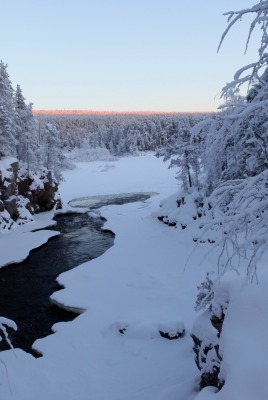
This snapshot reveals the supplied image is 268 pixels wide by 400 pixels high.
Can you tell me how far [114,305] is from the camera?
1728cm

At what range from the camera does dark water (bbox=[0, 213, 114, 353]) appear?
16.0 meters

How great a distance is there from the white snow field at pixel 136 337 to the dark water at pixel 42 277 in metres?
0.82

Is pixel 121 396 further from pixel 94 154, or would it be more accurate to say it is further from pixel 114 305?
pixel 94 154

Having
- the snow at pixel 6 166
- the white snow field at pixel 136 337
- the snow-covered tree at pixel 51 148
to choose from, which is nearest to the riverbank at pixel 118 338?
the white snow field at pixel 136 337

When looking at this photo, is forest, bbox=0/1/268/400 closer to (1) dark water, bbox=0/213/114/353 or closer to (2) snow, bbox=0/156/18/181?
(2) snow, bbox=0/156/18/181

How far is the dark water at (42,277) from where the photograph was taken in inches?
630

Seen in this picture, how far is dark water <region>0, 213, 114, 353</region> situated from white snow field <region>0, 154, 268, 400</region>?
821mm

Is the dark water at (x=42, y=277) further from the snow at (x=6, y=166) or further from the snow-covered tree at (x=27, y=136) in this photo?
the snow-covered tree at (x=27, y=136)

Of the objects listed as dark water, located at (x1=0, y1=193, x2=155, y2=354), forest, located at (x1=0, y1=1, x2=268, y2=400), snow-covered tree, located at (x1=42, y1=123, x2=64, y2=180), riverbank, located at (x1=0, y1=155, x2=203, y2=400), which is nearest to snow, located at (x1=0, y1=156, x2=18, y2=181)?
forest, located at (x1=0, y1=1, x2=268, y2=400)

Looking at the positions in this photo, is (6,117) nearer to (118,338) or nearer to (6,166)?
(6,166)

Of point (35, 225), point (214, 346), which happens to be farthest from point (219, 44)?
point (35, 225)

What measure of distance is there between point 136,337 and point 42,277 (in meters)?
10.0

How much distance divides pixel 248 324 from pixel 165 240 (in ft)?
73.8

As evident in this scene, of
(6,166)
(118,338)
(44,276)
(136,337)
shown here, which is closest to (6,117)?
(6,166)
